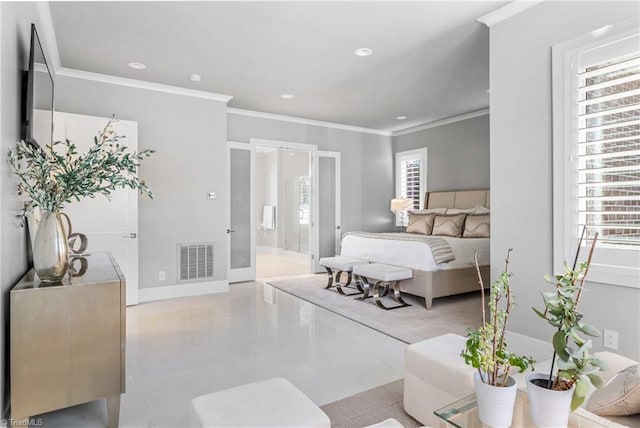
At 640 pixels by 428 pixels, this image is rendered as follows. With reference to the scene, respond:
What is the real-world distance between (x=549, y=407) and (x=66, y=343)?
2.02 metres

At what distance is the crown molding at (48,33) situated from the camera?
113 inches

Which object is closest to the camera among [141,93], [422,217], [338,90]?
[141,93]

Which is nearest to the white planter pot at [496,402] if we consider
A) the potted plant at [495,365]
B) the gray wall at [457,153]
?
the potted plant at [495,365]

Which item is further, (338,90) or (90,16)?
(338,90)

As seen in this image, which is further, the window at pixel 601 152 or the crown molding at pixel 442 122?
the crown molding at pixel 442 122

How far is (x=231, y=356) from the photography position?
9.81ft

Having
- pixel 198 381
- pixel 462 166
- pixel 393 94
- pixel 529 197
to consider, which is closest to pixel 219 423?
pixel 198 381

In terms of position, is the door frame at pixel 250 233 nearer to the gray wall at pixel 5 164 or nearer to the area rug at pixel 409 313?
the area rug at pixel 409 313

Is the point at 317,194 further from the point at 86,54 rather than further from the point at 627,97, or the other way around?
the point at 627,97

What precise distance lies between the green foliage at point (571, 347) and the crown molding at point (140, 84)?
4992 millimetres

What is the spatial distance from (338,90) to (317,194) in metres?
2.29

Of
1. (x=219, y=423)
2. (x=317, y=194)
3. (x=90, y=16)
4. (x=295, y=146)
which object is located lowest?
(x=219, y=423)

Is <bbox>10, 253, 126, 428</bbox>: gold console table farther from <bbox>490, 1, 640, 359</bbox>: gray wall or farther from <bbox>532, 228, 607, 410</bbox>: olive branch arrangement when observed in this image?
<bbox>490, 1, 640, 359</bbox>: gray wall

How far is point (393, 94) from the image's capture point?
17.2 ft
